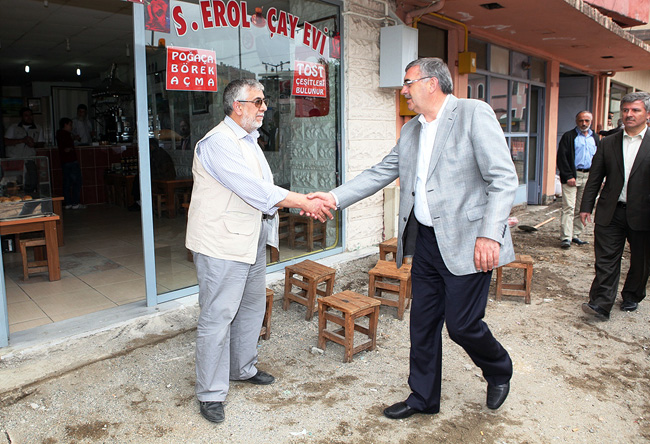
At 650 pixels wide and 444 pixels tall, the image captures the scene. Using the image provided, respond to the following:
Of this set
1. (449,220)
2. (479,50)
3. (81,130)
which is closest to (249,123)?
(449,220)

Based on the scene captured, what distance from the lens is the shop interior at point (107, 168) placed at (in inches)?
180

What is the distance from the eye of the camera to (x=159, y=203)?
178 inches

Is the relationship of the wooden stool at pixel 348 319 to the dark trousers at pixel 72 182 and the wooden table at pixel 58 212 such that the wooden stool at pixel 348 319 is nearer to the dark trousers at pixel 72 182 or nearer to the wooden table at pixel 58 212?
the wooden table at pixel 58 212

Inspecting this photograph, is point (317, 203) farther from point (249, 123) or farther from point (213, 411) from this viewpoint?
point (213, 411)

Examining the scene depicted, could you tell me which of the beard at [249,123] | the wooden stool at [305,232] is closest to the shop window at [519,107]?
the wooden stool at [305,232]

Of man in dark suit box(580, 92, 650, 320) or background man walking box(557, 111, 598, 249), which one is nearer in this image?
man in dark suit box(580, 92, 650, 320)

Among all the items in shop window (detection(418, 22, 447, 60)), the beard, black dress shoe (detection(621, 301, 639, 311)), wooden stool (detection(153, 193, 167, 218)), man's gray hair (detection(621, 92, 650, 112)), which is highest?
shop window (detection(418, 22, 447, 60))

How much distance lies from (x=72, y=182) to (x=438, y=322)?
9.76m

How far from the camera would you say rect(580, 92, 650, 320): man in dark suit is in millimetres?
4520

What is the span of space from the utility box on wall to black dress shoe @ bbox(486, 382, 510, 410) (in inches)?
159

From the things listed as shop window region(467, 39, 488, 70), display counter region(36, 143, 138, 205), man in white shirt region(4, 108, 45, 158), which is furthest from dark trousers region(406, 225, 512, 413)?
man in white shirt region(4, 108, 45, 158)

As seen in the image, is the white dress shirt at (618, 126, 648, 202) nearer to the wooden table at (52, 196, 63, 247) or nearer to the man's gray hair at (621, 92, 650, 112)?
the man's gray hair at (621, 92, 650, 112)

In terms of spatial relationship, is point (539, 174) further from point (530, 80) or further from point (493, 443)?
point (493, 443)

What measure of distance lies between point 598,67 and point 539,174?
148 inches
